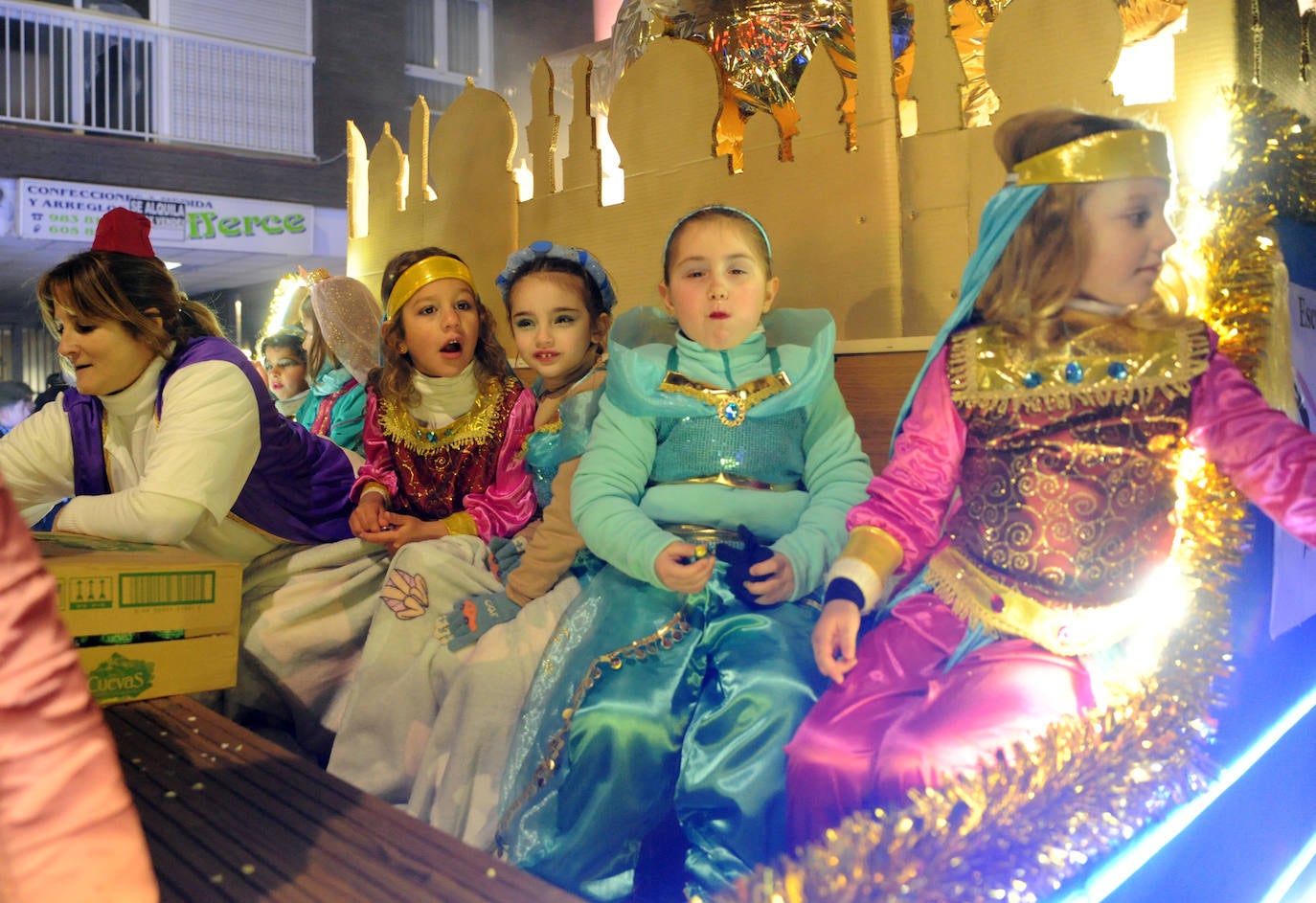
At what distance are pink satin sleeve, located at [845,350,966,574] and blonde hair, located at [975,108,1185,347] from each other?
0.11 m

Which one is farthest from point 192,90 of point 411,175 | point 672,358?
point 672,358

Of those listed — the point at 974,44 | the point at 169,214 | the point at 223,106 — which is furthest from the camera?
the point at 169,214

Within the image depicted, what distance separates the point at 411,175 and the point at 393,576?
87.7 inches

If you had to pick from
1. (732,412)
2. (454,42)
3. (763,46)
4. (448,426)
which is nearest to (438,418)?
(448,426)

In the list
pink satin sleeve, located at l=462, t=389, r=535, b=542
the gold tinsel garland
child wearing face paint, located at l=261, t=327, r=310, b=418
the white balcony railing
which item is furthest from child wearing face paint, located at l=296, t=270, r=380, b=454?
the white balcony railing

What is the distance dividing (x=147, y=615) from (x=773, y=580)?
1.13 m

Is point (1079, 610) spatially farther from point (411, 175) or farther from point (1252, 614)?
point (411, 175)

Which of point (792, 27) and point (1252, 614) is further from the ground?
point (792, 27)

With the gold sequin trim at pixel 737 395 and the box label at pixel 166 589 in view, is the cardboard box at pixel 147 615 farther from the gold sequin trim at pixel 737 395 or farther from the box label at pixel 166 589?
the gold sequin trim at pixel 737 395

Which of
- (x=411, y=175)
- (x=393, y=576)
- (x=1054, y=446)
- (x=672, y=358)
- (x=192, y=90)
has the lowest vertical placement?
(x=393, y=576)

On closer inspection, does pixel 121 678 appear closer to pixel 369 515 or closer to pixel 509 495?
pixel 369 515

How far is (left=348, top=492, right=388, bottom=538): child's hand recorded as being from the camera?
208cm

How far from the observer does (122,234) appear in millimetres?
2113

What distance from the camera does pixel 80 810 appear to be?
55 centimetres
